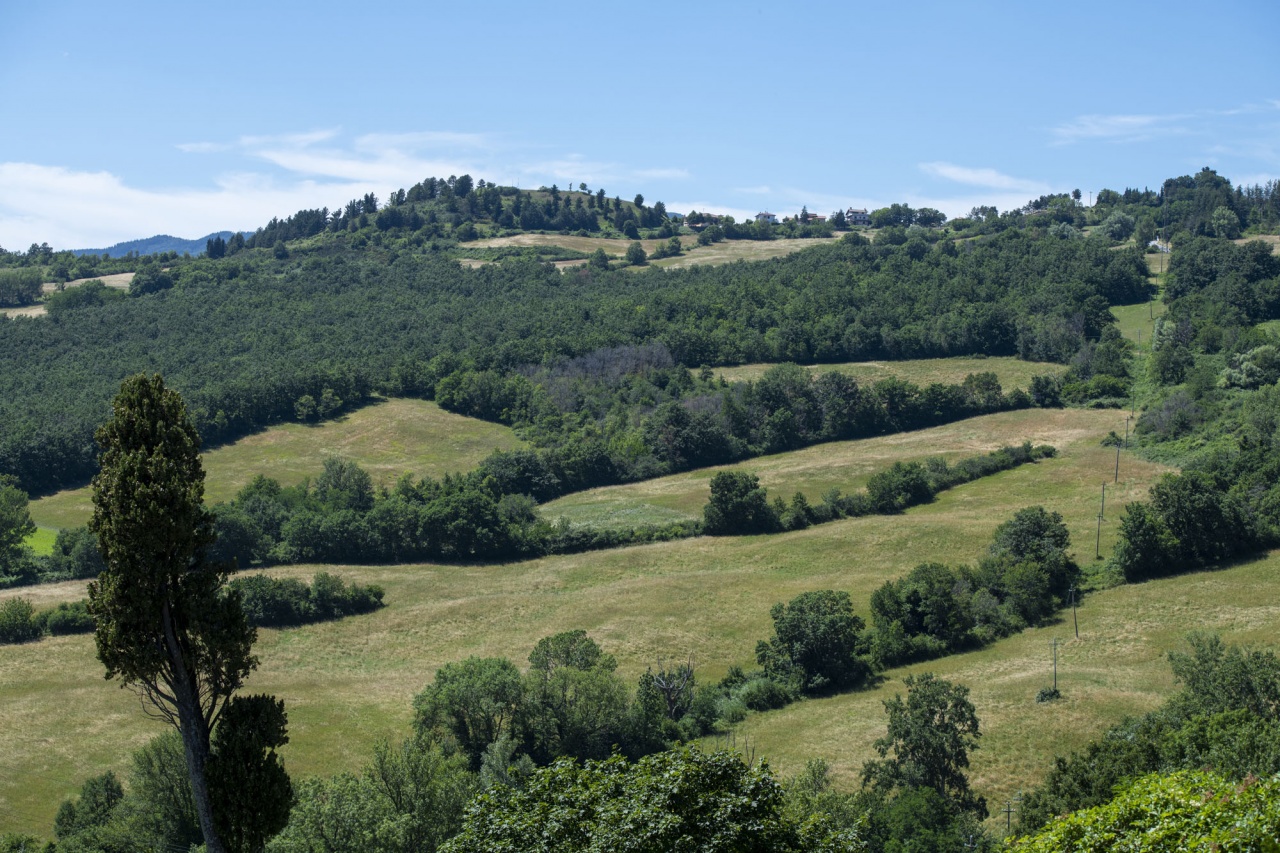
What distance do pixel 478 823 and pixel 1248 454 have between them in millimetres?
84502

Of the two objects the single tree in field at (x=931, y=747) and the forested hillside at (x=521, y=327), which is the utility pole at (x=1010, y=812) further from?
the forested hillside at (x=521, y=327)

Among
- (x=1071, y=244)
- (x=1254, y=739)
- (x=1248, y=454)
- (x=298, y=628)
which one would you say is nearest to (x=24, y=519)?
(x=298, y=628)

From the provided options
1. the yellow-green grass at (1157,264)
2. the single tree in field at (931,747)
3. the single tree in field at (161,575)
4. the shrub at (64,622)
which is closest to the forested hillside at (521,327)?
the yellow-green grass at (1157,264)

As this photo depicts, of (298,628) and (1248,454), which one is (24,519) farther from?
(1248,454)

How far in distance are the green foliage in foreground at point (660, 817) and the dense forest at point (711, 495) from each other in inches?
3.3

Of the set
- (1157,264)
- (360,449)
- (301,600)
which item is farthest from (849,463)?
(1157,264)

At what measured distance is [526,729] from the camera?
178ft

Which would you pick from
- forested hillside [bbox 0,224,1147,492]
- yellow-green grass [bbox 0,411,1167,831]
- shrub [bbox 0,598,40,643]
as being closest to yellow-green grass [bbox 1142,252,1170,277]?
forested hillside [bbox 0,224,1147,492]

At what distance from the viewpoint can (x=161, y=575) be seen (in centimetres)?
2008

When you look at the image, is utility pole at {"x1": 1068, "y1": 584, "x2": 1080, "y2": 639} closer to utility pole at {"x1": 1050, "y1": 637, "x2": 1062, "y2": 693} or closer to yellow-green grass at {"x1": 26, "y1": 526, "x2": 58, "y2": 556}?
utility pole at {"x1": 1050, "y1": 637, "x2": 1062, "y2": 693}

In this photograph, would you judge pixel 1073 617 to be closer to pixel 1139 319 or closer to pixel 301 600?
pixel 301 600

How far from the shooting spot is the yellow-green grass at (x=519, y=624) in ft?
176

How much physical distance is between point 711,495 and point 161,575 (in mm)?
77584

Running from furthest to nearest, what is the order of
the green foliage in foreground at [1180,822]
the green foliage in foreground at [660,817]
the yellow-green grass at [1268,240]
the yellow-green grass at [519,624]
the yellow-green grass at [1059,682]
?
the yellow-green grass at [1268,240] < the yellow-green grass at [519,624] < the yellow-green grass at [1059,682] < the green foliage in foreground at [660,817] < the green foliage in foreground at [1180,822]
